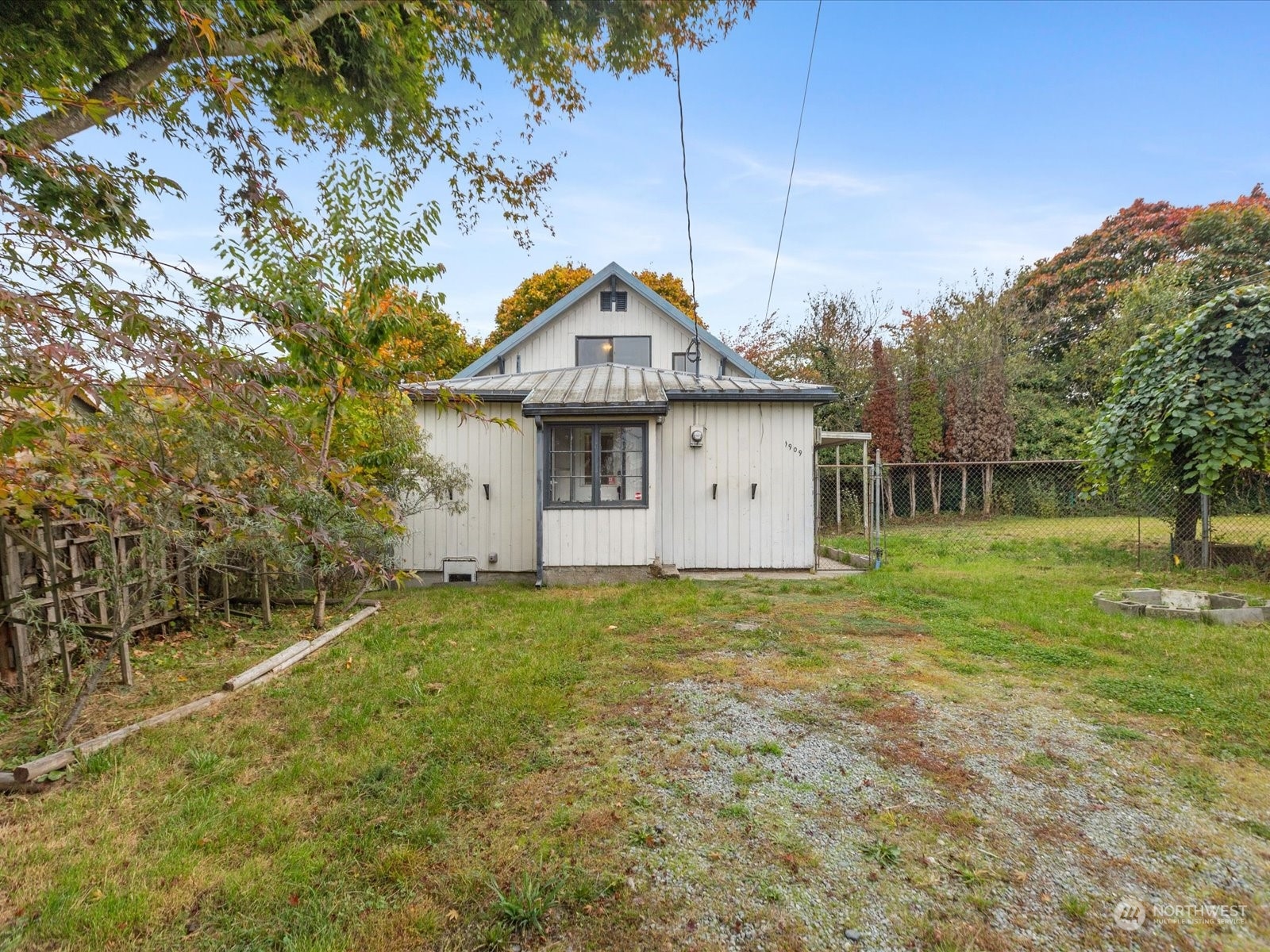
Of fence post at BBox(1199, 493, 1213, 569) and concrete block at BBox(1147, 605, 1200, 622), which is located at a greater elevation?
fence post at BBox(1199, 493, 1213, 569)

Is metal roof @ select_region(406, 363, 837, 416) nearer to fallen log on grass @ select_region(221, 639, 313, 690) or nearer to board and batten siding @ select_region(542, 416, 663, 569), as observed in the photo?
board and batten siding @ select_region(542, 416, 663, 569)

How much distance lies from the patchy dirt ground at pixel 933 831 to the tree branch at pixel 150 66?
3.56 metres

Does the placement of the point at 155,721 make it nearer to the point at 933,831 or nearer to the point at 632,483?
the point at 933,831

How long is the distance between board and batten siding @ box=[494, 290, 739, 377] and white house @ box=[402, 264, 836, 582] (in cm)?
296

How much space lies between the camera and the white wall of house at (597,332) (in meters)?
12.2

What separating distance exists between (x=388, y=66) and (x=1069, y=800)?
778cm

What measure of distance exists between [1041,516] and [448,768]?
1609 cm

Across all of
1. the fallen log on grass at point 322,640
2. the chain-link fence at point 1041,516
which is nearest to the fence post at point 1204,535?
the chain-link fence at point 1041,516

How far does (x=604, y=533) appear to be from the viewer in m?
8.11

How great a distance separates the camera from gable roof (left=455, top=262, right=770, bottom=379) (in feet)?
38.8

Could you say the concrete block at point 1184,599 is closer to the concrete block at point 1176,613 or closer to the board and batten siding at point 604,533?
the concrete block at point 1176,613

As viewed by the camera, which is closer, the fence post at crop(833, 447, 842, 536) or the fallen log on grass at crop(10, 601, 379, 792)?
the fallen log on grass at crop(10, 601, 379, 792)

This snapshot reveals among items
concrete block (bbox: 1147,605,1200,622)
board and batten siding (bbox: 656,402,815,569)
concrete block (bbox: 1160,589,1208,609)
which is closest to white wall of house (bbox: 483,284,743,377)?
board and batten siding (bbox: 656,402,815,569)

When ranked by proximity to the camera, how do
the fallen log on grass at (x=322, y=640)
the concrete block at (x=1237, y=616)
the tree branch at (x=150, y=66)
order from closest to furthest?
the tree branch at (x=150, y=66)
the fallen log on grass at (x=322, y=640)
the concrete block at (x=1237, y=616)
